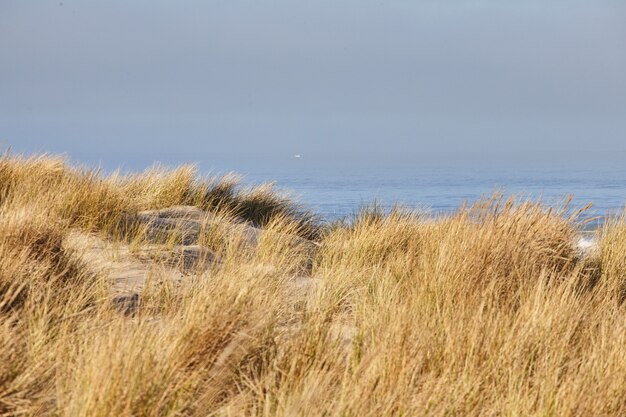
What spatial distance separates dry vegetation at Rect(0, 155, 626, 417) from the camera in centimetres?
244

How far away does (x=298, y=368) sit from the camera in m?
2.89

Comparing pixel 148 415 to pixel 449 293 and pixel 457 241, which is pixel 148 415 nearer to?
pixel 449 293

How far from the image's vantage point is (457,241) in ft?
16.6

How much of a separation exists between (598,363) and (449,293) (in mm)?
1195

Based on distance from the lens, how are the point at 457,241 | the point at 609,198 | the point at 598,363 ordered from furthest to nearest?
the point at 609,198
the point at 457,241
the point at 598,363

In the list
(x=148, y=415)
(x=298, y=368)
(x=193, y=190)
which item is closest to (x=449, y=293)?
(x=298, y=368)

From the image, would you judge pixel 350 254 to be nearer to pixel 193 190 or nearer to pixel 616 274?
pixel 616 274

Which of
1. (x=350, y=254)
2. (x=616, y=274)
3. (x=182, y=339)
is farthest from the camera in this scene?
(x=350, y=254)

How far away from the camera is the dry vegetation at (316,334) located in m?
2.44

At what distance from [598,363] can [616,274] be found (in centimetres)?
284

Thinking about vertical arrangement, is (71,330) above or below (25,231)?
below

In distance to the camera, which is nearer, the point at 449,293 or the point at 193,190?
the point at 449,293

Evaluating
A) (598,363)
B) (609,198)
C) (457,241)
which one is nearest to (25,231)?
(457,241)

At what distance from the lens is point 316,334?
307cm
